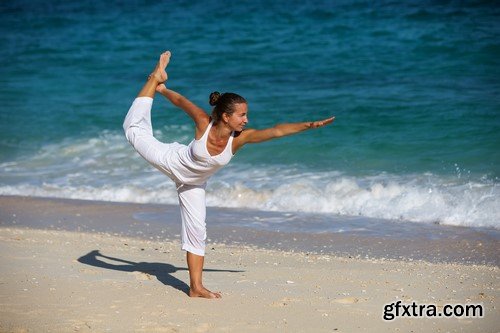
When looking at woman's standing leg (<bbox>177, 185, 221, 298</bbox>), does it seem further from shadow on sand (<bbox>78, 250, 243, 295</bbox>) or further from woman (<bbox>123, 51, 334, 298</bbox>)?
shadow on sand (<bbox>78, 250, 243, 295</bbox>)

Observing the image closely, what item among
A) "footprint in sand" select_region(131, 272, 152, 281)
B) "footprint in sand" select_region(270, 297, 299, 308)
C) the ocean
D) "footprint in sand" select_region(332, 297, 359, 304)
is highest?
the ocean

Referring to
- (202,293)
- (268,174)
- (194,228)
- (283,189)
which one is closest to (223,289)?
(202,293)

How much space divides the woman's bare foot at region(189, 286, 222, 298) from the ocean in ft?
12.1

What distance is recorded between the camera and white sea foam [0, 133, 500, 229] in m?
10.1

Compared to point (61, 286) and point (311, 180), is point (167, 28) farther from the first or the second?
point (61, 286)

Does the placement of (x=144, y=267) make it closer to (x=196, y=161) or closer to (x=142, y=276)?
(x=142, y=276)

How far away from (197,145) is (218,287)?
3.95ft

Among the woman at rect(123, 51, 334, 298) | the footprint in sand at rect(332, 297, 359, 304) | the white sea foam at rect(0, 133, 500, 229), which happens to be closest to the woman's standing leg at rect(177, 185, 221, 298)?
the woman at rect(123, 51, 334, 298)

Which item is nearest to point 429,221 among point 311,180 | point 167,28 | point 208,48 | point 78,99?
point 311,180

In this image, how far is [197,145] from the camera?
635 centimetres

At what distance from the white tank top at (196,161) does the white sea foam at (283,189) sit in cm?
398

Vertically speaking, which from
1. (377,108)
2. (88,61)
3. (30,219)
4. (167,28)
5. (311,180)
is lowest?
(30,219)

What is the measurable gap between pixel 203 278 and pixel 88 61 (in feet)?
44.8

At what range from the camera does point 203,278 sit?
23.8 ft
